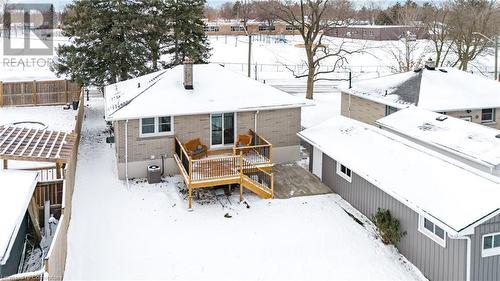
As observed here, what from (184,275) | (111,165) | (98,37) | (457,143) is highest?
(98,37)

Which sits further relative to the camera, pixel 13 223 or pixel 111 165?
pixel 111 165

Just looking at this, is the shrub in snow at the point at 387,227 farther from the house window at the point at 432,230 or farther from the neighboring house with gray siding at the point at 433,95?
the neighboring house with gray siding at the point at 433,95

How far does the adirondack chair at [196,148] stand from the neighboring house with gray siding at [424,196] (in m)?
4.32

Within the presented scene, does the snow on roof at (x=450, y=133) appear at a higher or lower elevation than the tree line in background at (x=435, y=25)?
lower

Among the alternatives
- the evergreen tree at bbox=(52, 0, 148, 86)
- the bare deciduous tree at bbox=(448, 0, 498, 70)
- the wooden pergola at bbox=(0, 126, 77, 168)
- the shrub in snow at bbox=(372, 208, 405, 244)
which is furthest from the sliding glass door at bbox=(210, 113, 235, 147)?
the bare deciduous tree at bbox=(448, 0, 498, 70)

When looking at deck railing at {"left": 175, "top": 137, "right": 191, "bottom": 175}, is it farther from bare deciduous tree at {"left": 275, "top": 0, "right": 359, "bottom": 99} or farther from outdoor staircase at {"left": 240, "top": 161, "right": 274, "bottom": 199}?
bare deciduous tree at {"left": 275, "top": 0, "right": 359, "bottom": 99}

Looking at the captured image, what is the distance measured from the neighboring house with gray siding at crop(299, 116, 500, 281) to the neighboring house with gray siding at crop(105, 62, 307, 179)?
2.66 meters

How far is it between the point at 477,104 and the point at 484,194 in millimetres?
12172

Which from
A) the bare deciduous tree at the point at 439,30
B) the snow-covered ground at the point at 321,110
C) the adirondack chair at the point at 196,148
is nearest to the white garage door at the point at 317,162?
the adirondack chair at the point at 196,148

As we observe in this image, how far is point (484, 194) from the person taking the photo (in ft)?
40.2

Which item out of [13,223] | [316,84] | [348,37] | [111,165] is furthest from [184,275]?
[348,37]

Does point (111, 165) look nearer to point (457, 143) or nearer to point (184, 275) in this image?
point (184, 275)

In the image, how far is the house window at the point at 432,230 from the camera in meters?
12.3

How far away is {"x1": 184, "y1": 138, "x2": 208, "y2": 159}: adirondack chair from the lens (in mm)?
19078
